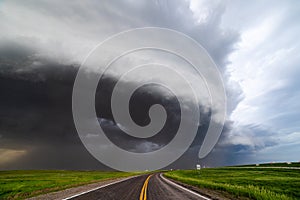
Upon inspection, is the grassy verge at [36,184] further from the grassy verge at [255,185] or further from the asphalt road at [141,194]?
the grassy verge at [255,185]

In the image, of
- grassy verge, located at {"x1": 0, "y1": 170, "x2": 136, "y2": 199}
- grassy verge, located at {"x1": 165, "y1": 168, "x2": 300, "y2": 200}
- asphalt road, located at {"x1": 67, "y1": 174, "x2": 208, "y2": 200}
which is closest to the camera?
asphalt road, located at {"x1": 67, "y1": 174, "x2": 208, "y2": 200}

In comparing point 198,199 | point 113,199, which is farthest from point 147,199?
point 198,199

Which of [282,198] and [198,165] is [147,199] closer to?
[282,198]

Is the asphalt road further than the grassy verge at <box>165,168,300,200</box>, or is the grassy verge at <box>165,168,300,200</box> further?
the grassy verge at <box>165,168,300,200</box>

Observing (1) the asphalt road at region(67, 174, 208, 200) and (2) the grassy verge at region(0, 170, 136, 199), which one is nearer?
(1) the asphalt road at region(67, 174, 208, 200)

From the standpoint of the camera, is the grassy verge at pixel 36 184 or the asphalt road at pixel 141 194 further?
the grassy verge at pixel 36 184

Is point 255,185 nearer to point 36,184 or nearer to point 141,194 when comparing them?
point 141,194

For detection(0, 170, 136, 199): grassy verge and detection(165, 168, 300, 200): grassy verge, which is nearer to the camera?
detection(165, 168, 300, 200): grassy verge

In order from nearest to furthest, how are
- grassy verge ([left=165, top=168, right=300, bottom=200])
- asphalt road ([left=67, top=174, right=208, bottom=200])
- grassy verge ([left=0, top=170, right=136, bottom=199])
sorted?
1. asphalt road ([left=67, top=174, right=208, bottom=200])
2. grassy verge ([left=165, top=168, right=300, bottom=200])
3. grassy verge ([left=0, top=170, right=136, bottom=199])

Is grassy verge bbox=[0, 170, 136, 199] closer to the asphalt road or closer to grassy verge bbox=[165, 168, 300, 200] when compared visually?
the asphalt road

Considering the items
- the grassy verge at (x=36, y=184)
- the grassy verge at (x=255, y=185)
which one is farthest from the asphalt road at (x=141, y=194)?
the grassy verge at (x=36, y=184)

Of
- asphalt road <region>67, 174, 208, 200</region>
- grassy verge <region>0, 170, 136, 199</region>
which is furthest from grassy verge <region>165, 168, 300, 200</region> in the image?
grassy verge <region>0, 170, 136, 199</region>

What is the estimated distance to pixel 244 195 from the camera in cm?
1271

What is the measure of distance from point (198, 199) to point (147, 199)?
7.77 feet
